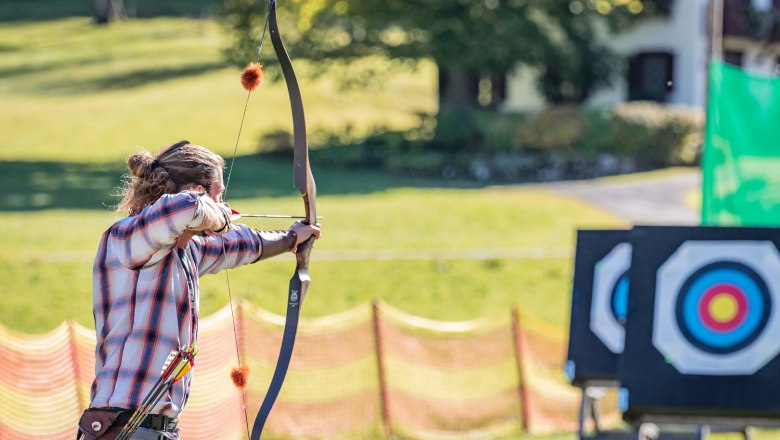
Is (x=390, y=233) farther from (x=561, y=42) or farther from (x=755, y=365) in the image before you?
(x=561, y=42)

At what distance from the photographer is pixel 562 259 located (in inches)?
609

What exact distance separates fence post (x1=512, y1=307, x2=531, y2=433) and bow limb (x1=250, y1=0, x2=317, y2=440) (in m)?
5.12

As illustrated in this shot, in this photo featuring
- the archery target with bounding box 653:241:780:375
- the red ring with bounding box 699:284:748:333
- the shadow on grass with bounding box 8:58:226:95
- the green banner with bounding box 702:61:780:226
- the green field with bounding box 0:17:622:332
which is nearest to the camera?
the archery target with bounding box 653:241:780:375

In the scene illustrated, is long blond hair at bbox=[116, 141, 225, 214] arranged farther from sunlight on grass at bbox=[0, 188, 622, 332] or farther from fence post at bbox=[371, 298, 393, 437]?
sunlight on grass at bbox=[0, 188, 622, 332]

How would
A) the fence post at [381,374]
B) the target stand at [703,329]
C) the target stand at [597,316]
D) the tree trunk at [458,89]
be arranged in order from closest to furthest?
1. the target stand at [703,329]
2. the target stand at [597,316]
3. the fence post at [381,374]
4. the tree trunk at [458,89]

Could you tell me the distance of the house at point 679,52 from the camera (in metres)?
29.8

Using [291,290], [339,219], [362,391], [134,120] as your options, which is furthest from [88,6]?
[291,290]

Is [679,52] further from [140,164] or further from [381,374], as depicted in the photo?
[140,164]

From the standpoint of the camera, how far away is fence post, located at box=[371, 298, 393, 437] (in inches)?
367

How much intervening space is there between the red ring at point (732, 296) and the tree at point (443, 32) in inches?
726

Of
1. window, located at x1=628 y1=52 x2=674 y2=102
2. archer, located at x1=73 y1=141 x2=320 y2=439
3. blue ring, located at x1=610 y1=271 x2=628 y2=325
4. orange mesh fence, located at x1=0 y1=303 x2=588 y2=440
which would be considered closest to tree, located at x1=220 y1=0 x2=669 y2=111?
window, located at x1=628 y1=52 x2=674 y2=102

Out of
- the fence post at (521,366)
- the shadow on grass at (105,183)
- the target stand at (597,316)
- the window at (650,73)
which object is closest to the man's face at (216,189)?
the target stand at (597,316)

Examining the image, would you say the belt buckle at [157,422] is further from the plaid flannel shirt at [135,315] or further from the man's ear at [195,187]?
the man's ear at [195,187]

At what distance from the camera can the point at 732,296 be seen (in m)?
7.11
